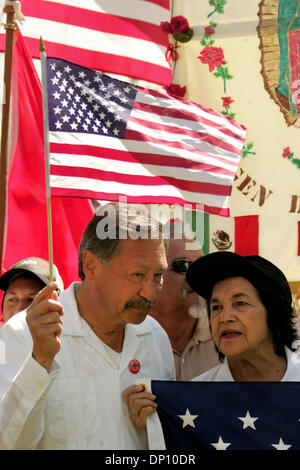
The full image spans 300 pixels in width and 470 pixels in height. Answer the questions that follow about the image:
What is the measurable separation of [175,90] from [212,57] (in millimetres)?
345

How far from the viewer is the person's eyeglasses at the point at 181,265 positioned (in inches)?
169

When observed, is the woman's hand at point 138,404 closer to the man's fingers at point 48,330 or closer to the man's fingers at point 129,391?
the man's fingers at point 129,391

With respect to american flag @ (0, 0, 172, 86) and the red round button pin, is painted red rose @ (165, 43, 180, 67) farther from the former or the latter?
the red round button pin

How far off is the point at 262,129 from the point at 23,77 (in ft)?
5.47

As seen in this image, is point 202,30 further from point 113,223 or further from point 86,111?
point 113,223

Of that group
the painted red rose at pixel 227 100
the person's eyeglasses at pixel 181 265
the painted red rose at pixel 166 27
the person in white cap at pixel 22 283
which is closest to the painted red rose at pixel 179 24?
the painted red rose at pixel 166 27

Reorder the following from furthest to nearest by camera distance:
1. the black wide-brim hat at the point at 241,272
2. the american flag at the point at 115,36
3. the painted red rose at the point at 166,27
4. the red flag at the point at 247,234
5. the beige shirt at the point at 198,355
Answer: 1. the painted red rose at the point at 166,27
2. the american flag at the point at 115,36
3. the red flag at the point at 247,234
4. the beige shirt at the point at 198,355
5. the black wide-brim hat at the point at 241,272

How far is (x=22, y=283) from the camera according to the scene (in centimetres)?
431

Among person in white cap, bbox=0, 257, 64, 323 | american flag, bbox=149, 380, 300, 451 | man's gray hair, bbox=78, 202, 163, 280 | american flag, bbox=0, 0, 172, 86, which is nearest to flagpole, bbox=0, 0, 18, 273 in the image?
person in white cap, bbox=0, 257, 64, 323

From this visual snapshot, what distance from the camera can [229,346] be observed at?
3328 millimetres

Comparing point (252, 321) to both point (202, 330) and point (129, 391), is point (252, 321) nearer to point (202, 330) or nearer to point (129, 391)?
point (129, 391)

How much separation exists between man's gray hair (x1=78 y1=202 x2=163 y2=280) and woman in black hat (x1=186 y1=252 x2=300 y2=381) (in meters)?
0.33

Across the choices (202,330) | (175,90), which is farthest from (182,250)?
(175,90)

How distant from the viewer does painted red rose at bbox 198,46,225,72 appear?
5453 millimetres
